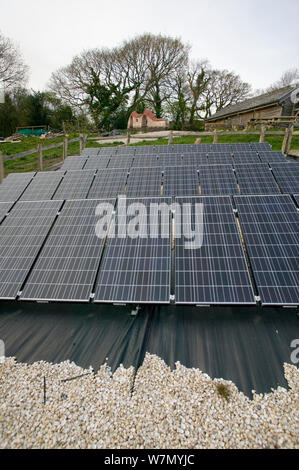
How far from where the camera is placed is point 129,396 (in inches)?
136

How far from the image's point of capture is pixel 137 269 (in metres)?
4.86

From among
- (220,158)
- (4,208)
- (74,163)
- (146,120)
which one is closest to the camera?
(4,208)

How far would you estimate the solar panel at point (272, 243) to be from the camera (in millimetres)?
4349

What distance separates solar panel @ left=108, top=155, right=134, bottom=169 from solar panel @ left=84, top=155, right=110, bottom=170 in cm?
32

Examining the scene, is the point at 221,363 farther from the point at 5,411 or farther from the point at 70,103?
the point at 70,103

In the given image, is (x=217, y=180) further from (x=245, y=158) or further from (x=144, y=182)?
(x=245, y=158)

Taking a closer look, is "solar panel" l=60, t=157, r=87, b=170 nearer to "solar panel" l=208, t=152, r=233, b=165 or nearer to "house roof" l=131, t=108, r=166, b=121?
"solar panel" l=208, t=152, r=233, b=165

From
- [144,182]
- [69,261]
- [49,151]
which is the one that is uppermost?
[49,151]

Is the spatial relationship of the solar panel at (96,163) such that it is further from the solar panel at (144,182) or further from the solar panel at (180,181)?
the solar panel at (180,181)

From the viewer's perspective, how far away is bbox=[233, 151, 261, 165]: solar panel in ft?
40.2

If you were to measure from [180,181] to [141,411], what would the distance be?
25.6ft

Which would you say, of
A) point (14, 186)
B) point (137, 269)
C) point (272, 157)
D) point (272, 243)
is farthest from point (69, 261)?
point (272, 157)

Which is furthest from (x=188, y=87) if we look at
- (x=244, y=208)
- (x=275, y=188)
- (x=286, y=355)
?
(x=286, y=355)

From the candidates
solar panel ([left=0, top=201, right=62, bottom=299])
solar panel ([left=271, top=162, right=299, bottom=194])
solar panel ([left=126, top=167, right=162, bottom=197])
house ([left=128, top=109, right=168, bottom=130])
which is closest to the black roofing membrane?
solar panel ([left=0, top=201, right=62, bottom=299])
